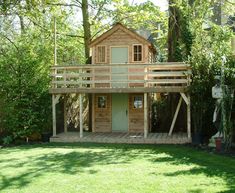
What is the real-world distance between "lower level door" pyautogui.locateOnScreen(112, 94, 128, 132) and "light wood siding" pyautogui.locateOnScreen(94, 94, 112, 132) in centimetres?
19

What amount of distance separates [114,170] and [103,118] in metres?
8.62

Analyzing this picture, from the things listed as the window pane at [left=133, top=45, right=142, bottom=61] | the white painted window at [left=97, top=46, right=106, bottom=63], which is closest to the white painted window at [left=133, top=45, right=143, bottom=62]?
the window pane at [left=133, top=45, right=142, bottom=61]

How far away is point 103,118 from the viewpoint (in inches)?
735

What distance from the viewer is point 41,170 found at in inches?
401

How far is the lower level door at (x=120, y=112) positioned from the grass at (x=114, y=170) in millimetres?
4438

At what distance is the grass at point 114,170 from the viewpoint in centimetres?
832

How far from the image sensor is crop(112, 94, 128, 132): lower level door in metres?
18.5

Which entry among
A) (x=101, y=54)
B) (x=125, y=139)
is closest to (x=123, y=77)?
(x=101, y=54)

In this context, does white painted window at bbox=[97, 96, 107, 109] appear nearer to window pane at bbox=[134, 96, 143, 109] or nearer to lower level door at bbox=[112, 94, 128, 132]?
lower level door at bbox=[112, 94, 128, 132]

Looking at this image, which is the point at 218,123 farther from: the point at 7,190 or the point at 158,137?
the point at 7,190

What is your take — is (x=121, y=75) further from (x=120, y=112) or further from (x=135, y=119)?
(x=135, y=119)

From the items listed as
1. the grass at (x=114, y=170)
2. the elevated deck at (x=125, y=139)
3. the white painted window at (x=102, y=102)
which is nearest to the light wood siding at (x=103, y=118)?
the white painted window at (x=102, y=102)

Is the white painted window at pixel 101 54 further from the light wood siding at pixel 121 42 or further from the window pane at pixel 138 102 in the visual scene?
the window pane at pixel 138 102

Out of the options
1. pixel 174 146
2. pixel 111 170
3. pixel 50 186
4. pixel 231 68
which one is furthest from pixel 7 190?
pixel 231 68
